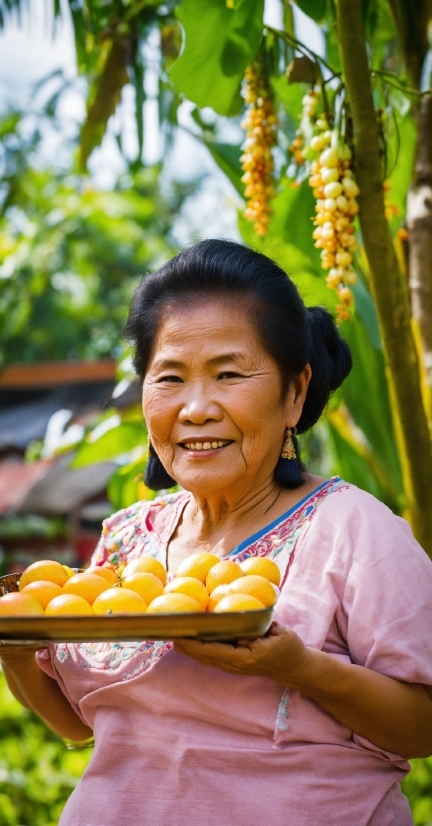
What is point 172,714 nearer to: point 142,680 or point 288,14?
point 142,680

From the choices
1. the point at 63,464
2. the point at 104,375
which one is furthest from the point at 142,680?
the point at 104,375

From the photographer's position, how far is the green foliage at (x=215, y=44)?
218 cm

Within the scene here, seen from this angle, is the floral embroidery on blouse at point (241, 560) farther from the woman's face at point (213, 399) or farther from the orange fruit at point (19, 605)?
the orange fruit at point (19, 605)

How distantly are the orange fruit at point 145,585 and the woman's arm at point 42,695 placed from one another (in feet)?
1.37

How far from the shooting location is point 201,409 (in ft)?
5.50

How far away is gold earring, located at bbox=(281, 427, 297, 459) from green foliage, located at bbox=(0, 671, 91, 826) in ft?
8.63

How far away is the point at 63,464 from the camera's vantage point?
938 centimetres

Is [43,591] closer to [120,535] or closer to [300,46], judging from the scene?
[120,535]

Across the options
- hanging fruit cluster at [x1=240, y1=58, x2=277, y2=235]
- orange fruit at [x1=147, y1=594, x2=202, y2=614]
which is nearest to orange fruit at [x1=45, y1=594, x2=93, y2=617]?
orange fruit at [x1=147, y1=594, x2=202, y2=614]

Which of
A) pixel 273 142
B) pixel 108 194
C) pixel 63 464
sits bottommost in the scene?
pixel 63 464

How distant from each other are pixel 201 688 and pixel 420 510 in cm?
85

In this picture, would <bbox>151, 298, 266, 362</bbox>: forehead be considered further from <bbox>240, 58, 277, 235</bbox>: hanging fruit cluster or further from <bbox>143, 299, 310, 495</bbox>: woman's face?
<bbox>240, 58, 277, 235</bbox>: hanging fruit cluster

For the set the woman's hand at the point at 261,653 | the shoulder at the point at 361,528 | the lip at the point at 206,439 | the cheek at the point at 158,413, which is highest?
the cheek at the point at 158,413

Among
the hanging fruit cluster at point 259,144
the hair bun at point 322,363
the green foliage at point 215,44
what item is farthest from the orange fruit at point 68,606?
the green foliage at point 215,44
